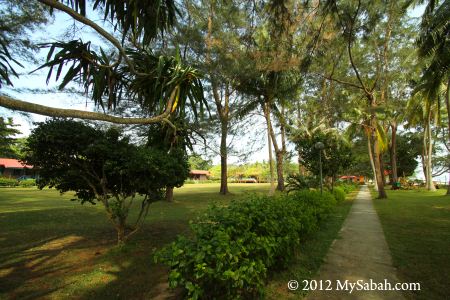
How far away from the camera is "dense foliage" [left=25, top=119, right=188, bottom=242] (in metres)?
5.05

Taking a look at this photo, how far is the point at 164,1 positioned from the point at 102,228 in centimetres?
644

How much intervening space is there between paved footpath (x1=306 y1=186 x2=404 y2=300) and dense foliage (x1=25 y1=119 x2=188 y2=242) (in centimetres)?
340

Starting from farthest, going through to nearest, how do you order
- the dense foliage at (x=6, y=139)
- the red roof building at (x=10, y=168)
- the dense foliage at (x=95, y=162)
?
the red roof building at (x=10, y=168), the dense foliage at (x=6, y=139), the dense foliage at (x=95, y=162)

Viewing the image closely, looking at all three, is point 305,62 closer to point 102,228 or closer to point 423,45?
point 102,228

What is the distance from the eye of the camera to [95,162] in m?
5.67

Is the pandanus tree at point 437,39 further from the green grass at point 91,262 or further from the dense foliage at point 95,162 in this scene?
the dense foliage at point 95,162

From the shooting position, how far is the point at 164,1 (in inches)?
185

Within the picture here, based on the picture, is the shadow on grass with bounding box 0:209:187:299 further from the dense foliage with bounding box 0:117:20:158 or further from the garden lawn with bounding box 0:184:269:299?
the dense foliage with bounding box 0:117:20:158

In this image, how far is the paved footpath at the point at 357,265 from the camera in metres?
3.56

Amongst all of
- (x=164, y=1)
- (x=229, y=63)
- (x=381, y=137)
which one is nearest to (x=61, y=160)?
(x=164, y=1)

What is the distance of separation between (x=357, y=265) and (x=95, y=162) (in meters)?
5.24

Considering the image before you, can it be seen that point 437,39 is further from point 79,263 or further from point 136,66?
point 79,263

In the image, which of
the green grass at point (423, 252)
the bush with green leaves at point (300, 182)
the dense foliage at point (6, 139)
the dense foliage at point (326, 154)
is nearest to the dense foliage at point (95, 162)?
the green grass at point (423, 252)

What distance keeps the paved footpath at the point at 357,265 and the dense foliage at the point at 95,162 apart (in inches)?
134
